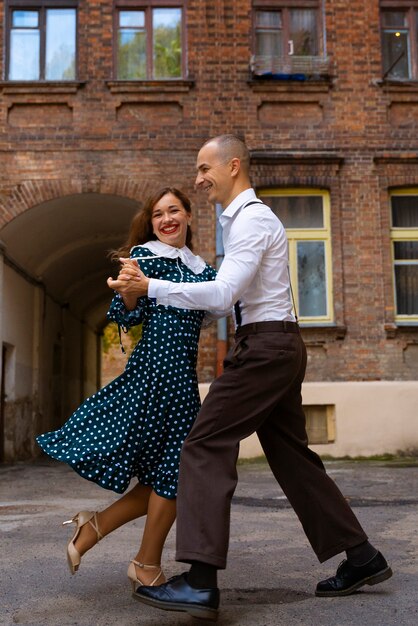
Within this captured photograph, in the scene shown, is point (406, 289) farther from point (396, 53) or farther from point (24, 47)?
point (24, 47)

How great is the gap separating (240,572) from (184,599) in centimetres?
124

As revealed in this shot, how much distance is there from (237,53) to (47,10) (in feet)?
10.6

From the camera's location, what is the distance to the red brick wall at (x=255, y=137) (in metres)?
12.4

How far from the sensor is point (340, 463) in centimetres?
1141

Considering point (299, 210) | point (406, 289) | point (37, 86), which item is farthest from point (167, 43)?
point (406, 289)

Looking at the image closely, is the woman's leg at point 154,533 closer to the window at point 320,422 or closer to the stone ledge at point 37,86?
the window at point 320,422

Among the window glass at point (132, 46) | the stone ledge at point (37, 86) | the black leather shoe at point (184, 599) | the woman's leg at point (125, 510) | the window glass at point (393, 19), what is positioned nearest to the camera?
the black leather shoe at point (184, 599)

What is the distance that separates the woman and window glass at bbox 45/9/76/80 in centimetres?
1018

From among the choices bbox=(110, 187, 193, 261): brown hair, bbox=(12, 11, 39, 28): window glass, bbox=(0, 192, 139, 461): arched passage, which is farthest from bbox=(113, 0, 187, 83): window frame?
bbox=(110, 187, 193, 261): brown hair

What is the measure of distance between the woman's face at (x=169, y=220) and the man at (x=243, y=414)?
283 millimetres

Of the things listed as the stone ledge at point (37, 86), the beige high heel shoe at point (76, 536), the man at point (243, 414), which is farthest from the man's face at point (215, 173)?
the stone ledge at point (37, 86)

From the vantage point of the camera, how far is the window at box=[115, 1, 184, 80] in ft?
42.2

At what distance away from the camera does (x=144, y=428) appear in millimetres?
3502

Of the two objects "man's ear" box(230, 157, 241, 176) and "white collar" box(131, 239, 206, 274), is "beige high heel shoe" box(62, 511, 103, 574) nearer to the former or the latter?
"white collar" box(131, 239, 206, 274)
